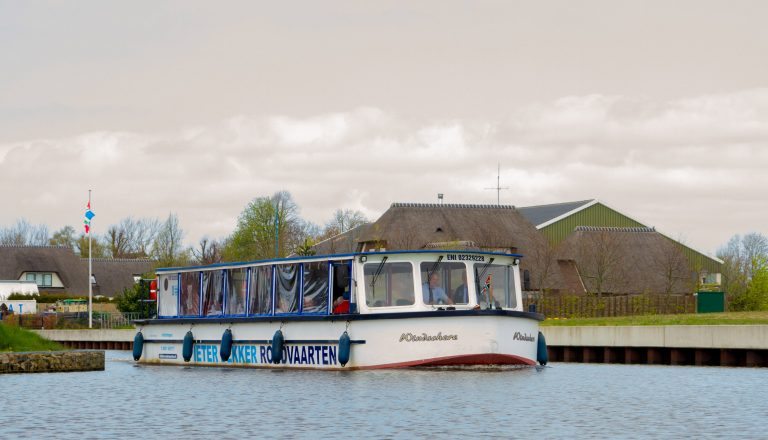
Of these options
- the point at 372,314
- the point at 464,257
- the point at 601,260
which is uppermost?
the point at 601,260

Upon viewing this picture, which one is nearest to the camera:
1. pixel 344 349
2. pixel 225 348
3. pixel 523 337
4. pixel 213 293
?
pixel 344 349

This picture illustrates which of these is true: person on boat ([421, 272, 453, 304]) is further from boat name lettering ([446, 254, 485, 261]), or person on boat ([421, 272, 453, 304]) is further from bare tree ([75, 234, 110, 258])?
bare tree ([75, 234, 110, 258])

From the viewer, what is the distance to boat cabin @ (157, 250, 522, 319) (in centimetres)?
2980

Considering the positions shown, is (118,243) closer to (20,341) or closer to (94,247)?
(94,247)

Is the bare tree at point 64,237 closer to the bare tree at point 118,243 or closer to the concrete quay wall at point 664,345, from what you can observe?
the bare tree at point 118,243

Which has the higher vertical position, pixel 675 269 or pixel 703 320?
pixel 675 269

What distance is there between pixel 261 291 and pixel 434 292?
18.6ft

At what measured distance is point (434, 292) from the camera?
29922 millimetres

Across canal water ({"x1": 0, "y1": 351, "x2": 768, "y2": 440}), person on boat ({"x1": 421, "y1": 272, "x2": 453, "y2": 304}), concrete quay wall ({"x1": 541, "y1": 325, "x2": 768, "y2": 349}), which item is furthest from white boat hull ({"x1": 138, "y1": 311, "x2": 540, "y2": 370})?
concrete quay wall ({"x1": 541, "y1": 325, "x2": 768, "y2": 349})

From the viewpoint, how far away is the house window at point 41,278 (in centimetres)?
11338

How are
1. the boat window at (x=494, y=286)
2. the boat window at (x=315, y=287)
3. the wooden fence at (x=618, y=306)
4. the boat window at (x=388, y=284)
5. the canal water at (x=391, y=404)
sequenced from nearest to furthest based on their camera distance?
the canal water at (x=391, y=404) → the boat window at (x=388, y=284) → the boat window at (x=494, y=286) → the boat window at (x=315, y=287) → the wooden fence at (x=618, y=306)

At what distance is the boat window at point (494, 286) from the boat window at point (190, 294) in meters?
9.15

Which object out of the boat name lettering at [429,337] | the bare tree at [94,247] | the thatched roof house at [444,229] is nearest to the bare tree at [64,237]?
the bare tree at [94,247]

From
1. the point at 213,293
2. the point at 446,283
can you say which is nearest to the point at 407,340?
the point at 446,283
